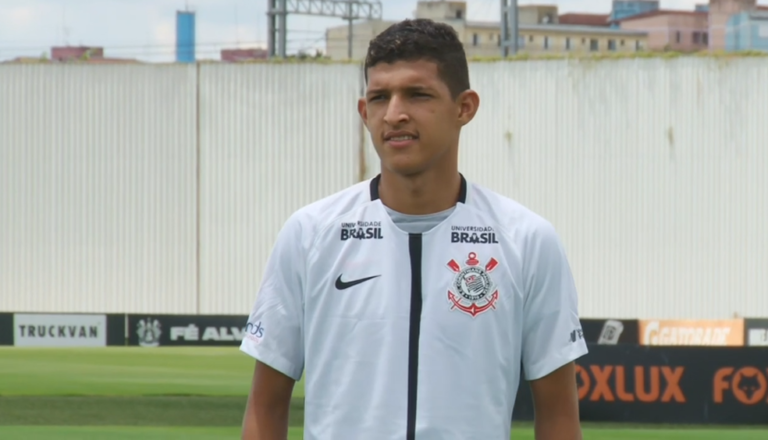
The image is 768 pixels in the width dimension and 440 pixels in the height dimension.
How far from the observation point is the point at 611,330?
1088 inches

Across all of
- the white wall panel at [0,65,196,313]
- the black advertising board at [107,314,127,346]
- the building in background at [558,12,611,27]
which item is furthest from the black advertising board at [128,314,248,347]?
the building in background at [558,12,611,27]

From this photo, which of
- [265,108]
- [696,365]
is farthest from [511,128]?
[696,365]

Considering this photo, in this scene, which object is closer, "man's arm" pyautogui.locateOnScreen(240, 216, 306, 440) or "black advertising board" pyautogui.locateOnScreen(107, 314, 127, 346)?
"man's arm" pyautogui.locateOnScreen(240, 216, 306, 440)

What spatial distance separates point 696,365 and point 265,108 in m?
24.9

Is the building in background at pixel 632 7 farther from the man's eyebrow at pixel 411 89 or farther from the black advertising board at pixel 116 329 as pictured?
the man's eyebrow at pixel 411 89

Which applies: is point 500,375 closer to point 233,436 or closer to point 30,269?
point 233,436

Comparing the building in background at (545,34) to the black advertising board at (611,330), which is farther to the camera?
the building in background at (545,34)

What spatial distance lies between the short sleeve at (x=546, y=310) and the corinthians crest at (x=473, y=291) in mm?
106

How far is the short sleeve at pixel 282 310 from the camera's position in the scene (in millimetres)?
2826

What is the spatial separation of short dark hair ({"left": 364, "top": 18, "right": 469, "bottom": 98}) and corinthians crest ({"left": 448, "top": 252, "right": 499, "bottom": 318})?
1.32ft

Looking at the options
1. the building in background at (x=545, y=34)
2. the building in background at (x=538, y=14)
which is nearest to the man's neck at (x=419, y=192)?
the building in background at (x=545, y=34)

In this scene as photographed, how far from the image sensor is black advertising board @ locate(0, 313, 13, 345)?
90.0ft

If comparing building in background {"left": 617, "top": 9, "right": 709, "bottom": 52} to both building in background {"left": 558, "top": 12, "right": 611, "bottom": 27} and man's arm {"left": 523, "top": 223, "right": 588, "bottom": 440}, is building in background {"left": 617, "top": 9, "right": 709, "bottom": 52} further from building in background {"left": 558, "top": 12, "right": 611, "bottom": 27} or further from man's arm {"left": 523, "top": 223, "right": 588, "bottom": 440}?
man's arm {"left": 523, "top": 223, "right": 588, "bottom": 440}

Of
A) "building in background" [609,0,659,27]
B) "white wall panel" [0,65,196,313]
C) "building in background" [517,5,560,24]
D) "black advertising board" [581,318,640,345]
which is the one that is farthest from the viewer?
"building in background" [609,0,659,27]
